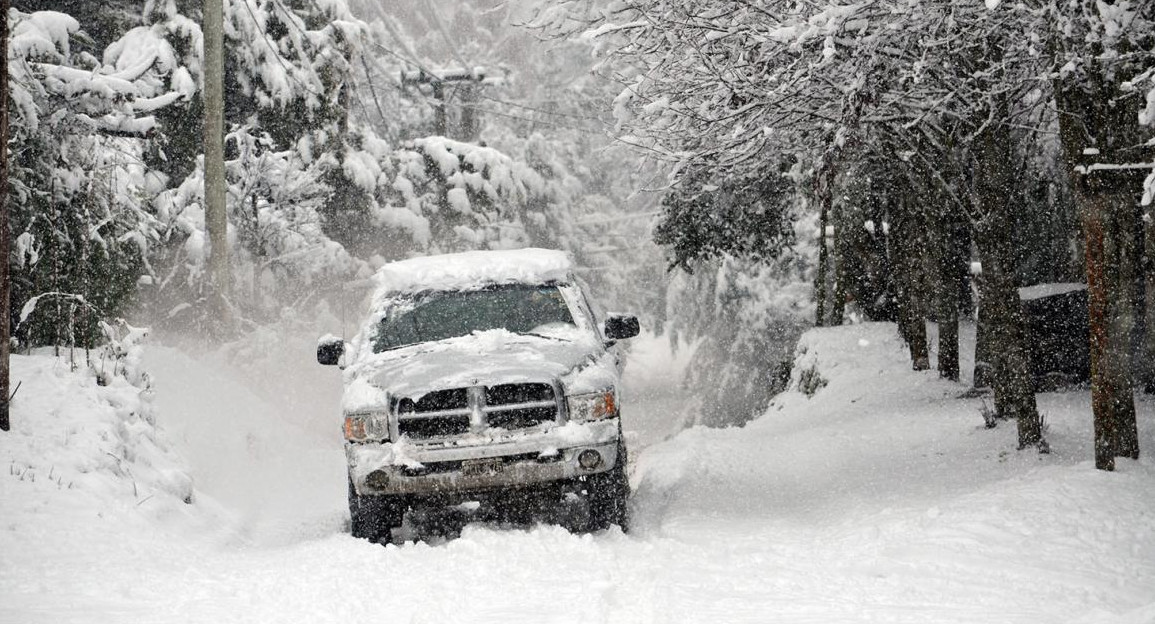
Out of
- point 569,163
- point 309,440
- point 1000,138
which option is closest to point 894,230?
point 1000,138

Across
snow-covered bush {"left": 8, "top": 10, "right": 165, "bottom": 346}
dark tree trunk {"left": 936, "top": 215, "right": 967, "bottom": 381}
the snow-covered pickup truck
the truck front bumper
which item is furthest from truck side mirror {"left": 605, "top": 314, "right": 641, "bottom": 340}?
dark tree trunk {"left": 936, "top": 215, "right": 967, "bottom": 381}

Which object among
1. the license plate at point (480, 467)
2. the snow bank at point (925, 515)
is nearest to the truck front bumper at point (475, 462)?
the license plate at point (480, 467)

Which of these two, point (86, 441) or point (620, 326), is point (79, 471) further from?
point (620, 326)

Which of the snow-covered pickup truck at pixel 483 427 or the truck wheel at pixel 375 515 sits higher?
the snow-covered pickup truck at pixel 483 427

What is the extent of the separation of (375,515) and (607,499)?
1.65 metres

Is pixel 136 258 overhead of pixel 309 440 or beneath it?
overhead

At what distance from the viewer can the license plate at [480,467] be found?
7316mm

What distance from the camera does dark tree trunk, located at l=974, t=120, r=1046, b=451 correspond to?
363 inches

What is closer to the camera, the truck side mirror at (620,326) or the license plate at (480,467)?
the license plate at (480,467)

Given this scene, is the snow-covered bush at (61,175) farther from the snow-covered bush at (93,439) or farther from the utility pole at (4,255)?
the utility pole at (4,255)

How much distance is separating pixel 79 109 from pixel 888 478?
934cm

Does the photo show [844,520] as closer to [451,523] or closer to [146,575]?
[451,523]

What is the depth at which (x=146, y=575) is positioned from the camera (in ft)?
19.9

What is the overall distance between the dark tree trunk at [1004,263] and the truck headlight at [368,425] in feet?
17.8
